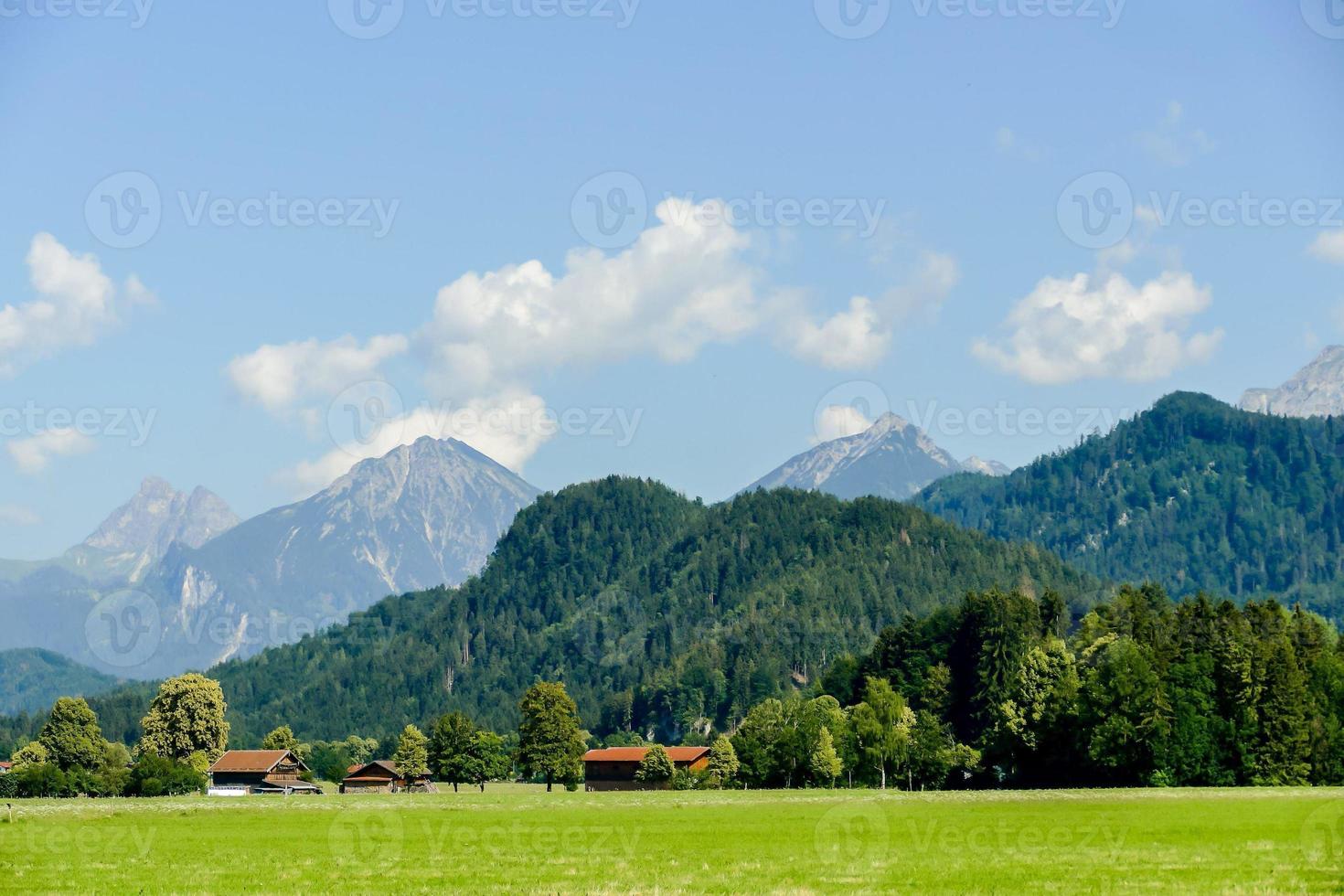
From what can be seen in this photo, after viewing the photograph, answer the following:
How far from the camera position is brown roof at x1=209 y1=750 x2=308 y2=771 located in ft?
483

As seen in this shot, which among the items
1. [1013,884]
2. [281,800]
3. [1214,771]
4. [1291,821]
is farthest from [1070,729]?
[1013,884]

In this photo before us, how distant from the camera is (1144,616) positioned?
12475 cm

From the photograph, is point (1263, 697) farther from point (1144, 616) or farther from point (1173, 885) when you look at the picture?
point (1173, 885)

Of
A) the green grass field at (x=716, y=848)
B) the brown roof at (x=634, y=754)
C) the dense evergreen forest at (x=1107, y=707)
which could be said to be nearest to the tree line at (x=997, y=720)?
the dense evergreen forest at (x=1107, y=707)

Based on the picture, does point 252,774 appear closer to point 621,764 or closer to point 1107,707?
point 621,764

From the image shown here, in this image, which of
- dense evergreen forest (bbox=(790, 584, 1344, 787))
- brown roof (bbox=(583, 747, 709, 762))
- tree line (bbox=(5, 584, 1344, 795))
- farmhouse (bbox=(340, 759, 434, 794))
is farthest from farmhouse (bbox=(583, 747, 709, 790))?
farmhouse (bbox=(340, 759, 434, 794))

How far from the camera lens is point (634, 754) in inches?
6309

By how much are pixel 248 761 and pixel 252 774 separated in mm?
2658

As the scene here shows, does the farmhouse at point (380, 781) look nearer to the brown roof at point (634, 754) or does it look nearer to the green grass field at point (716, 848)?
the brown roof at point (634, 754)

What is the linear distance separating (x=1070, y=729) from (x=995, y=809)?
3702 cm

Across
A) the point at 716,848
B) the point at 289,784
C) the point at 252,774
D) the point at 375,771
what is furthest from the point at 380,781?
the point at 716,848

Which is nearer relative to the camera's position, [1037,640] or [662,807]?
[662,807]

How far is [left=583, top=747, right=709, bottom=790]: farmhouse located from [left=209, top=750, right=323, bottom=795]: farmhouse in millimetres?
29027

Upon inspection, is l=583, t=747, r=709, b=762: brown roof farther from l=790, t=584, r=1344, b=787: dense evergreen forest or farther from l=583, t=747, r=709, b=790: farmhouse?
l=790, t=584, r=1344, b=787: dense evergreen forest
